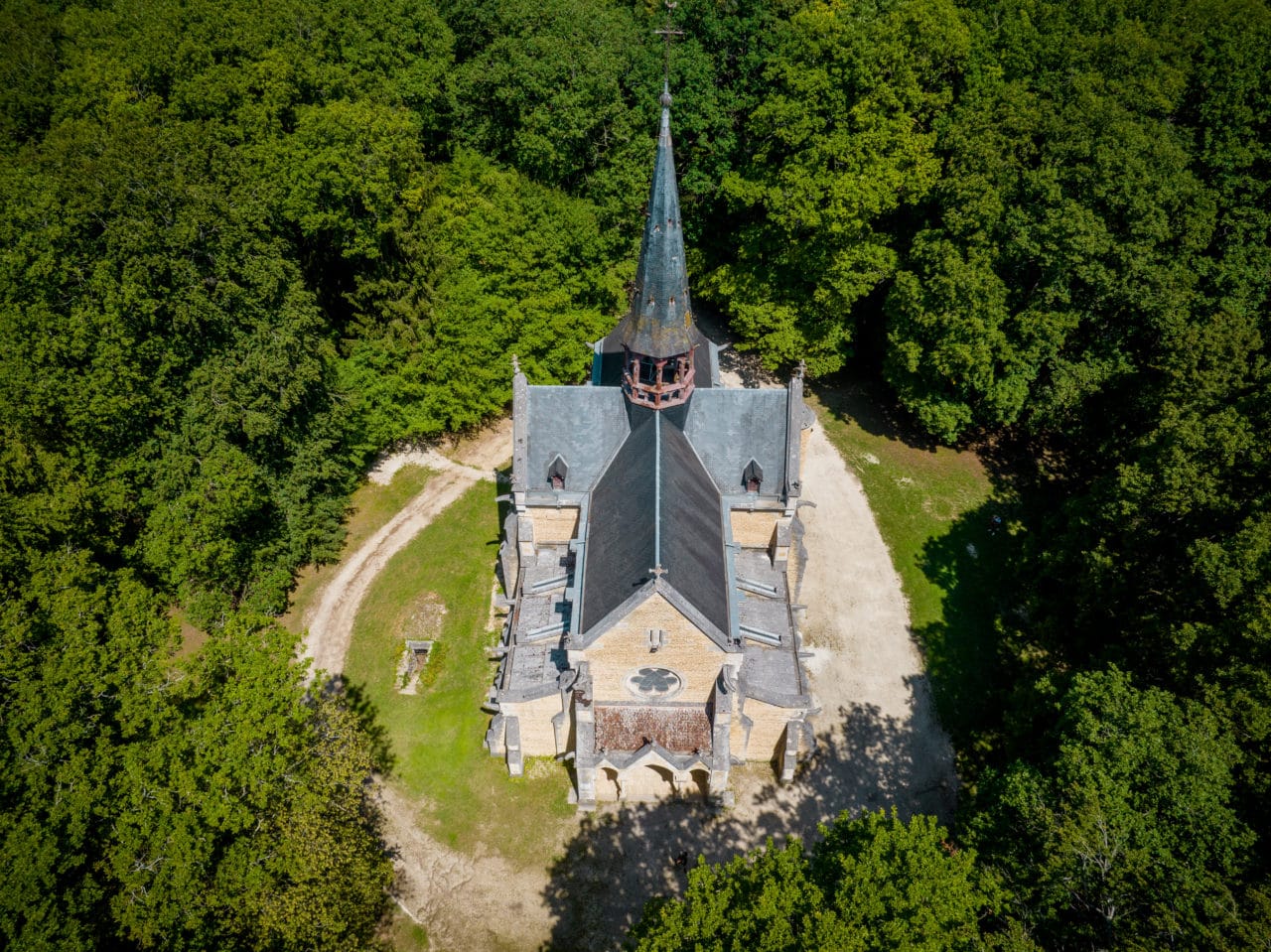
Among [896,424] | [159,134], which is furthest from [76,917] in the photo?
[896,424]

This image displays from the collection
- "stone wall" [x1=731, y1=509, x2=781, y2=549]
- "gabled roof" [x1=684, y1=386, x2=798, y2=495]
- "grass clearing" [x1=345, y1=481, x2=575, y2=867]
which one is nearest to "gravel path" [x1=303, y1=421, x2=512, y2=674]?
"grass clearing" [x1=345, y1=481, x2=575, y2=867]

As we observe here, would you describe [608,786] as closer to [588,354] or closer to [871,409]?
[588,354]

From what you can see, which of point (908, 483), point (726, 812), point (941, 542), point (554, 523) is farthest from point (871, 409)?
point (726, 812)

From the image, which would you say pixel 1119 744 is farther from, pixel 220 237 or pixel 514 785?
pixel 220 237

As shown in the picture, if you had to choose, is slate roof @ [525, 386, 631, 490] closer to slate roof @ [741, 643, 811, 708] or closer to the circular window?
the circular window

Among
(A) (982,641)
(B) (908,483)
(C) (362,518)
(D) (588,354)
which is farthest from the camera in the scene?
(D) (588,354)

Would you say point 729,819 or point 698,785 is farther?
point 698,785
